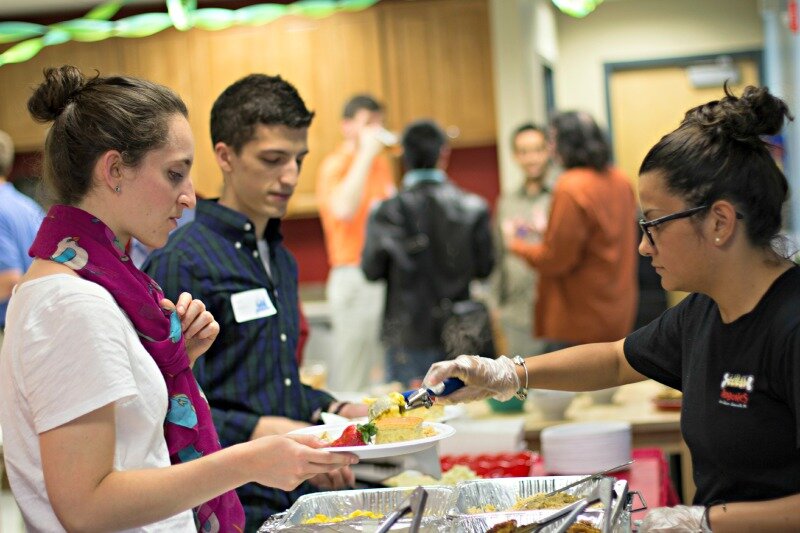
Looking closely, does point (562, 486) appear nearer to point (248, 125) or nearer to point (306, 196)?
point (248, 125)

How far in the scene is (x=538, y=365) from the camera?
228 cm

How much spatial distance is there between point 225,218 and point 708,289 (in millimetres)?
1195

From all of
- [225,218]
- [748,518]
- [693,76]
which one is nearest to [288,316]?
[225,218]

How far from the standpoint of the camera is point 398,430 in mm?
1959

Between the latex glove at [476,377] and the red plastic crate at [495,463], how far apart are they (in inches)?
28.0

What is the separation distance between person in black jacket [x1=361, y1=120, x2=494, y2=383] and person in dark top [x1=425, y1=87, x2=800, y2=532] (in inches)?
125

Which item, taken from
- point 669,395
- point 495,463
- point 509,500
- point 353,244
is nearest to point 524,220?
point 353,244

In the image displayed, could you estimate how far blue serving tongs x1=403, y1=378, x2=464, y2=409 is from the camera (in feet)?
6.88

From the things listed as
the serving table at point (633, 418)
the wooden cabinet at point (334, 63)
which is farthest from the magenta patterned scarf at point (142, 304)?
the wooden cabinet at point (334, 63)

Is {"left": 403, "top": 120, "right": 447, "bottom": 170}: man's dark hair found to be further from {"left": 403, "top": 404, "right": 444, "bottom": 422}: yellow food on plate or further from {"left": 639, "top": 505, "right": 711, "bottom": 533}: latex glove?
{"left": 639, "top": 505, "right": 711, "bottom": 533}: latex glove

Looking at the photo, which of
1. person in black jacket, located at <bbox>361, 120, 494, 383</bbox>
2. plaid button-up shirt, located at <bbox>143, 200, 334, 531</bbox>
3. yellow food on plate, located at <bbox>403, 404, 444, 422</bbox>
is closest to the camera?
plaid button-up shirt, located at <bbox>143, 200, 334, 531</bbox>

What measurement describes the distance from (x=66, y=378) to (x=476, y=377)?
2.90 ft

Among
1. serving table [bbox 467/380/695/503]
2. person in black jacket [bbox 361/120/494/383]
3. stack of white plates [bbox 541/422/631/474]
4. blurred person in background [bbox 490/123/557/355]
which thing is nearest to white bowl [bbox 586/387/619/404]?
serving table [bbox 467/380/695/503]

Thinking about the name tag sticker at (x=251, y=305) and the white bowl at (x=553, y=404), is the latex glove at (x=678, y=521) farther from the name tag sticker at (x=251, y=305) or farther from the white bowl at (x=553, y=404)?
the white bowl at (x=553, y=404)
